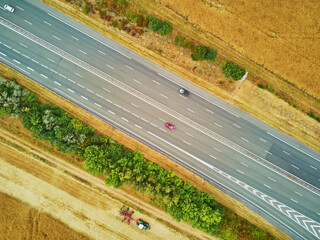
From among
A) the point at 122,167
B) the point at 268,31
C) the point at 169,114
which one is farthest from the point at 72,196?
the point at 268,31

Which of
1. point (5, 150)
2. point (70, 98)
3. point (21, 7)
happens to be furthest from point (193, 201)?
point (21, 7)

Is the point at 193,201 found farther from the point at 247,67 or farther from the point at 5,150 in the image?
the point at 5,150

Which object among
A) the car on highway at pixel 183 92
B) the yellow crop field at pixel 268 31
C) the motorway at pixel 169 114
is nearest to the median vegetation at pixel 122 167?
the motorway at pixel 169 114

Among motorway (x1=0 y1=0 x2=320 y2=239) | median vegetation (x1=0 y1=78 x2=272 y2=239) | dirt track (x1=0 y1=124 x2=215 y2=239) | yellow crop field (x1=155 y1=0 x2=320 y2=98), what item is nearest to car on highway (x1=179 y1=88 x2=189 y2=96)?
motorway (x1=0 y1=0 x2=320 y2=239)

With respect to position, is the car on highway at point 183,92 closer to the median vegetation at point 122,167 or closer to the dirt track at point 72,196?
the median vegetation at point 122,167

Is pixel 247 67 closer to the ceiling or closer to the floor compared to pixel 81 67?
closer to the ceiling

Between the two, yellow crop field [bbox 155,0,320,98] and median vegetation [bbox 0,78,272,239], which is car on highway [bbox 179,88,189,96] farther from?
median vegetation [bbox 0,78,272,239]
